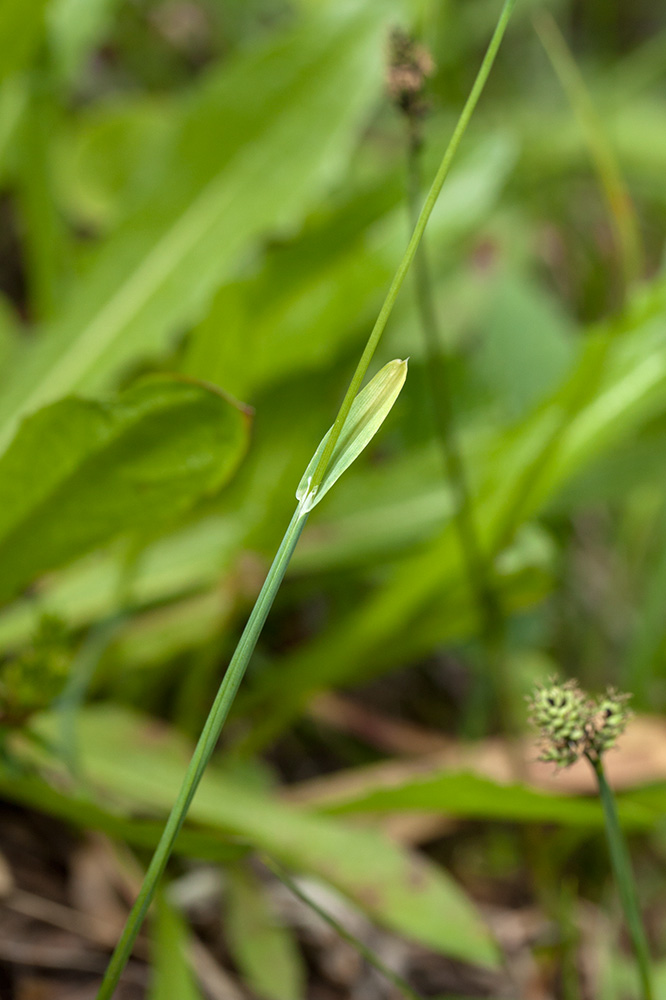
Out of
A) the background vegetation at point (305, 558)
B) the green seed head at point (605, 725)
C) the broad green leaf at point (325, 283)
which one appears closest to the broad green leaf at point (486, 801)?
the background vegetation at point (305, 558)

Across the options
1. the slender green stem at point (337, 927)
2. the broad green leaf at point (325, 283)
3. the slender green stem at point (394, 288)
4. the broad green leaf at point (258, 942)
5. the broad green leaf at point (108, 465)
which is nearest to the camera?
the slender green stem at point (394, 288)

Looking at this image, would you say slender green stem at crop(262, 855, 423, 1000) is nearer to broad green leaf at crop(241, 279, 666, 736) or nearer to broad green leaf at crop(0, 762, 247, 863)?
broad green leaf at crop(0, 762, 247, 863)

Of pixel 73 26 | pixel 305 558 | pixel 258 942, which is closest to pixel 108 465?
pixel 305 558

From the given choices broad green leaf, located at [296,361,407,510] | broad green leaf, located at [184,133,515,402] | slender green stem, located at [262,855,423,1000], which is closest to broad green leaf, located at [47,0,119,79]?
broad green leaf, located at [184,133,515,402]

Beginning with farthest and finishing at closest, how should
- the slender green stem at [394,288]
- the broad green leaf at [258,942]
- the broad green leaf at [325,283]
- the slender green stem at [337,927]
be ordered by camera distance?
the broad green leaf at [325,283] < the broad green leaf at [258,942] < the slender green stem at [337,927] < the slender green stem at [394,288]

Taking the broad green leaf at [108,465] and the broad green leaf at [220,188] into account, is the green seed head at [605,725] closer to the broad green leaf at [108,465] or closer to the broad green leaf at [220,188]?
the broad green leaf at [108,465]

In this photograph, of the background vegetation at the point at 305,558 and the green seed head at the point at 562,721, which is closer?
the green seed head at the point at 562,721
